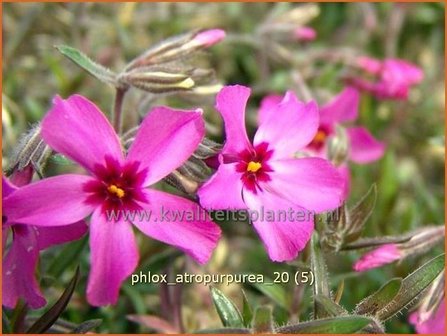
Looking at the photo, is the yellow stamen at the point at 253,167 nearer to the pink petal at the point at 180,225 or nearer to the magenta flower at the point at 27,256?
the pink petal at the point at 180,225

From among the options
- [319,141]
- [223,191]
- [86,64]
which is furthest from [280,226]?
[319,141]

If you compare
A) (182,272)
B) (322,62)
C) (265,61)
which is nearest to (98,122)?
(182,272)

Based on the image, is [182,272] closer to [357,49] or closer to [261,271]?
[261,271]

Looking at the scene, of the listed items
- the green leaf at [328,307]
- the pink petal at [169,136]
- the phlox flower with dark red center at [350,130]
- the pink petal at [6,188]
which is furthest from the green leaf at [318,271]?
the phlox flower with dark red center at [350,130]

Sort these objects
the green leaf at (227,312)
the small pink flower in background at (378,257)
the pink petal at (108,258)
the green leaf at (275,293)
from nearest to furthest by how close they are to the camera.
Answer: the pink petal at (108,258)
the green leaf at (227,312)
the small pink flower in background at (378,257)
the green leaf at (275,293)

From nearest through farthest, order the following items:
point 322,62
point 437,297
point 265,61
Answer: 1. point 437,297
2. point 265,61
3. point 322,62

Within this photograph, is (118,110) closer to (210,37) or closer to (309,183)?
(210,37)
